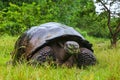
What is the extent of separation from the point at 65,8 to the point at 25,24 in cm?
340

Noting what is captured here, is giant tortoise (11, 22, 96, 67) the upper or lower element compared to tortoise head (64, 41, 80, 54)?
lower

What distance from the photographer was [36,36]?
4.62m

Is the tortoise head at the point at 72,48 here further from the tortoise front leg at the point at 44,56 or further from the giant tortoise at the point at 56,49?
the tortoise front leg at the point at 44,56

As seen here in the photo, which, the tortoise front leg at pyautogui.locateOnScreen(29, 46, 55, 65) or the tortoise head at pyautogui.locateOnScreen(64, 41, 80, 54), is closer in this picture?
the tortoise head at pyautogui.locateOnScreen(64, 41, 80, 54)

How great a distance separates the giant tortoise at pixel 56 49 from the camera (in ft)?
13.8

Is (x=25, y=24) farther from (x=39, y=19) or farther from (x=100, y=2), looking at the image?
(x=100, y=2)

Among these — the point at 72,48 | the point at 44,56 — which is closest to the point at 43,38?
the point at 44,56

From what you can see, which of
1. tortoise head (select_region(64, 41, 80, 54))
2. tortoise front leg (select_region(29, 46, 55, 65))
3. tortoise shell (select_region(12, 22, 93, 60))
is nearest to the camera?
tortoise head (select_region(64, 41, 80, 54))

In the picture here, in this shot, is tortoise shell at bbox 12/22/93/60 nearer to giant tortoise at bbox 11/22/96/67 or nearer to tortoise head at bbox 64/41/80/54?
giant tortoise at bbox 11/22/96/67

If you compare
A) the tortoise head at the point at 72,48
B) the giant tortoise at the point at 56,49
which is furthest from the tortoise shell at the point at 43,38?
the tortoise head at the point at 72,48

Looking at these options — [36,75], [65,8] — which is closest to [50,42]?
[36,75]

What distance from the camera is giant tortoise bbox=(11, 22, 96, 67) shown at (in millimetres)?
4195

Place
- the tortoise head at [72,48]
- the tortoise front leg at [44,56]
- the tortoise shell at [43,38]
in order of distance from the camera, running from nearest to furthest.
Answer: the tortoise head at [72,48] < the tortoise front leg at [44,56] < the tortoise shell at [43,38]

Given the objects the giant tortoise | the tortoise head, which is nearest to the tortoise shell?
the giant tortoise
